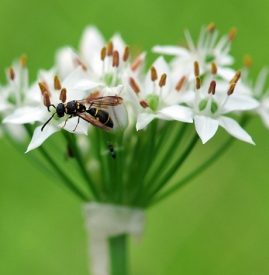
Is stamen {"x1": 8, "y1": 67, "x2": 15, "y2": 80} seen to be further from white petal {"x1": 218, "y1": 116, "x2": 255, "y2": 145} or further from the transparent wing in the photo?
white petal {"x1": 218, "y1": 116, "x2": 255, "y2": 145}

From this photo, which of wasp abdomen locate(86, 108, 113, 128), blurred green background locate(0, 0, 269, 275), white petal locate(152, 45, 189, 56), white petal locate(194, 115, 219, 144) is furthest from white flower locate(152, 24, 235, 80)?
blurred green background locate(0, 0, 269, 275)

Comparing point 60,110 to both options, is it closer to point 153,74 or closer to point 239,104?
point 153,74

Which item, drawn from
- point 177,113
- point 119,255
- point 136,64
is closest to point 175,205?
point 119,255

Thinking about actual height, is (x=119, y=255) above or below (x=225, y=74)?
below

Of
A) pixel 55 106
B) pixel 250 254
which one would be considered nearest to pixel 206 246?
pixel 250 254

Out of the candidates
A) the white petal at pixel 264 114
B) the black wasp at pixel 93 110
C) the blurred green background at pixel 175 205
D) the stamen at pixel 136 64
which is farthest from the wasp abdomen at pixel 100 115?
Result: the blurred green background at pixel 175 205

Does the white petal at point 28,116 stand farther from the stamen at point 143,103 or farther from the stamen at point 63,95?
the stamen at point 143,103

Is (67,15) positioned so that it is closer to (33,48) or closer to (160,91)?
(33,48)
